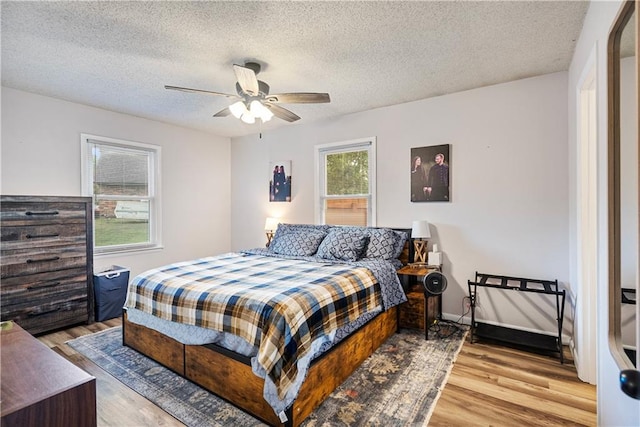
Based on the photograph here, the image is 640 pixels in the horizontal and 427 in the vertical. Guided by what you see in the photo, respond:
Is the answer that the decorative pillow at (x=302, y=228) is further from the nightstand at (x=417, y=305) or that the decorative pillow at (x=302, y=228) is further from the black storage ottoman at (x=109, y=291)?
the black storage ottoman at (x=109, y=291)

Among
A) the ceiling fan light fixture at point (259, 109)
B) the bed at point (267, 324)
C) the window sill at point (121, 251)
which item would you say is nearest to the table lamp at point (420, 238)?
the bed at point (267, 324)

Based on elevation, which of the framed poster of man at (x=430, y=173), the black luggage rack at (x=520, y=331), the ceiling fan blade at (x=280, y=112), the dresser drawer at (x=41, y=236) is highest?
the ceiling fan blade at (x=280, y=112)

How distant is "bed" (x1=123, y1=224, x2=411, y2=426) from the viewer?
1.77m

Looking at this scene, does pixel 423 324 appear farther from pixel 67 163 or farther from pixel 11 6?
pixel 67 163

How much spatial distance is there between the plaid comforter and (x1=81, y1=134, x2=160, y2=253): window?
1.88 m

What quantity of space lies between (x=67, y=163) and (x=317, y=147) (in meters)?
3.07

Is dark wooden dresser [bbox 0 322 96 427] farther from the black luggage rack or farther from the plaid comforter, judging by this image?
the black luggage rack

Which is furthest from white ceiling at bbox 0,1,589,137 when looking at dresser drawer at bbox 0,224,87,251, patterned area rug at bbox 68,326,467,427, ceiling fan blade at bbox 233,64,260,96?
patterned area rug at bbox 68,326,467,427

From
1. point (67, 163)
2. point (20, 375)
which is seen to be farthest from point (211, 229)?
point (20, 375)

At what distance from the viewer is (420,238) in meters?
3.52

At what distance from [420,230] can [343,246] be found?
2.85 ft

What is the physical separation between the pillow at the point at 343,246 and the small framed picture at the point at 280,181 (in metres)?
1.44

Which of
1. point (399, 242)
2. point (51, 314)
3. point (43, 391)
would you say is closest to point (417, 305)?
point (399, 242)

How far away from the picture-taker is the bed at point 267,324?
5.82 feet
